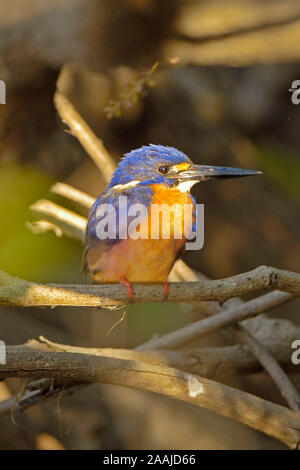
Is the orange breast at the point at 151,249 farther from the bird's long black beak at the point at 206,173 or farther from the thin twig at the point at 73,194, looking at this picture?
the thin twig at the point at 73,194

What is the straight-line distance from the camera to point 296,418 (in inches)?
68.9

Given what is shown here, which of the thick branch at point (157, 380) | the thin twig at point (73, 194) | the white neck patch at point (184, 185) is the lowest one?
the thick branch at point (157, 380)

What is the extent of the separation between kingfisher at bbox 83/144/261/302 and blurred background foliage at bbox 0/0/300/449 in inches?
23.4

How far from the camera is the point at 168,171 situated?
5.19ft

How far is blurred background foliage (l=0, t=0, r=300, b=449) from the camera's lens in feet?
6.98

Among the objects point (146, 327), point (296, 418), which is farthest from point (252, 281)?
point (146, 327)

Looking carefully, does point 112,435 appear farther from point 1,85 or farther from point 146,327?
point 1,85

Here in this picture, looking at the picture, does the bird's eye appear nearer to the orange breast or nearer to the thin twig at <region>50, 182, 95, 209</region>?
the orange breast

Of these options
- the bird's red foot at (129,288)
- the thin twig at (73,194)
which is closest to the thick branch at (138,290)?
the bird's red foot at (129,288)

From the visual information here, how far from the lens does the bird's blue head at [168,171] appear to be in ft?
5.17

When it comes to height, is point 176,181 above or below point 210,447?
above

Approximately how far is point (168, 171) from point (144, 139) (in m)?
1.12
